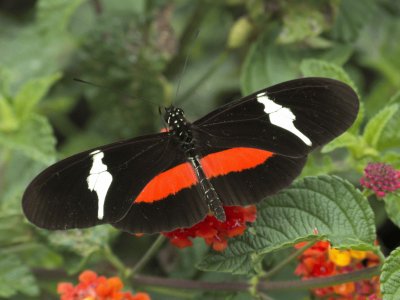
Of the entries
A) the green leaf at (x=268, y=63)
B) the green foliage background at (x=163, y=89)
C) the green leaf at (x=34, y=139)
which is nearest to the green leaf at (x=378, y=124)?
the green foliage background at (x=163, y=89)

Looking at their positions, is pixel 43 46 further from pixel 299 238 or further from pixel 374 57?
pixel 299 238

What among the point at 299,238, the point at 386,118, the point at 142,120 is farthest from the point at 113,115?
the point at 299,238

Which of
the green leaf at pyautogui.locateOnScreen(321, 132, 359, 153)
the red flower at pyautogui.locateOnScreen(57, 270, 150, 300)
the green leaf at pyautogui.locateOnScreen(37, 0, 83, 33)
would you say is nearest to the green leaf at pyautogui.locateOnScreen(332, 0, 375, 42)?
the green leaf at pyautogui.locateOnScreen(321, 132, 359, 153)

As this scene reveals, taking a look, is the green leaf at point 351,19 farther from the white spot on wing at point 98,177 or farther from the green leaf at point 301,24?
the white spot on wing at point 98,177

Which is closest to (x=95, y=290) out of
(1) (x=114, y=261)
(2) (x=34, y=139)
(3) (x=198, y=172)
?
(1) (x=114, y=261)

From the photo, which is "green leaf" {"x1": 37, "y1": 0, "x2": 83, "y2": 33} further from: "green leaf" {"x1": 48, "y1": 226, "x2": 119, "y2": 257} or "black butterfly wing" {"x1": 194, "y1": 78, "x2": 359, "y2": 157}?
"black butterfly wing" {"x1": 194, "y1": 78, "x2": 359, "y2": 157}

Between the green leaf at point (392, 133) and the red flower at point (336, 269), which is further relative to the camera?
the green leaf at point (392, 133)

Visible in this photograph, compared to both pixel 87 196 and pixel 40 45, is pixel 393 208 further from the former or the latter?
pixel 40 45
